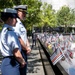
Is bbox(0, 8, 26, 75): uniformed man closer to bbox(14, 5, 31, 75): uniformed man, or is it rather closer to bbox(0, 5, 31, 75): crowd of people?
bbox(0, 5, 31, 75): crowd of people

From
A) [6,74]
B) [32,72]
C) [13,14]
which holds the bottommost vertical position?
[32,72]

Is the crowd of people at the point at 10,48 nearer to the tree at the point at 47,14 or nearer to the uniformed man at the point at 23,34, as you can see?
the uniformed man at the point at 23,34

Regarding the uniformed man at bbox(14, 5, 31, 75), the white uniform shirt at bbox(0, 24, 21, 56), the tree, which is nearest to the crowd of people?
the white uniform shirt at bbox(0, 24, 21, 56)

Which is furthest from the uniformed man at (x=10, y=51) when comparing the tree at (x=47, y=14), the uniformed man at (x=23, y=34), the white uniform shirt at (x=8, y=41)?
the tree at (x=47, y=14)

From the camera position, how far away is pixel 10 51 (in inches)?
168

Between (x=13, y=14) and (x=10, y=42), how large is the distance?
47 centimetres

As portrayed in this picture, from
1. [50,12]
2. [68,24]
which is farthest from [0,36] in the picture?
[68,24]

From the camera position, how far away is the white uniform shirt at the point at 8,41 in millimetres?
4191

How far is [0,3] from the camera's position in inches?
642

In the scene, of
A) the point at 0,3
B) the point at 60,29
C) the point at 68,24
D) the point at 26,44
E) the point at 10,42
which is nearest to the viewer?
the point at 10,42

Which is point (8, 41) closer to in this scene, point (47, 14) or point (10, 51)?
point (10, 51)

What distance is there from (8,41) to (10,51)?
0.16m

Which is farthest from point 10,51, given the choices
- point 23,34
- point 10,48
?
point 23,34

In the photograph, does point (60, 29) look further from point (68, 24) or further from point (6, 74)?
point (6, 74)
